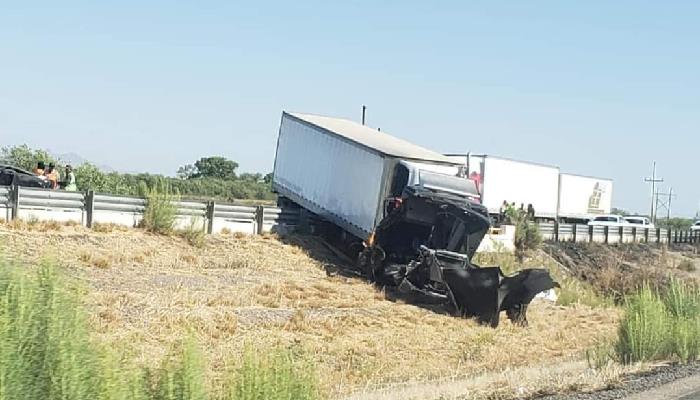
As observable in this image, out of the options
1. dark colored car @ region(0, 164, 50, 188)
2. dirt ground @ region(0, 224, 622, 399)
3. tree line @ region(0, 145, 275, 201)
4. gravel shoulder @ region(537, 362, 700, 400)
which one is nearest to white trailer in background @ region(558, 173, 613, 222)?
tree line @ region(0, 145, 275, 201)

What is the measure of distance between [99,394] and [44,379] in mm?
396

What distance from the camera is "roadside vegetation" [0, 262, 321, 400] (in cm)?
602

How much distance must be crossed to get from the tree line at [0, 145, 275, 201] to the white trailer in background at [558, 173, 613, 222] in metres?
19.9

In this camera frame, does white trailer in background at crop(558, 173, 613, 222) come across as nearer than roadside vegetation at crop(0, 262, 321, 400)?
No

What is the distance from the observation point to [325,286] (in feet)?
87.9

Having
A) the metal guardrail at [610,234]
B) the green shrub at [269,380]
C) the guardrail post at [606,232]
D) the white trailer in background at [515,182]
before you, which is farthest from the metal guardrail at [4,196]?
the guardrail post at [606,232]

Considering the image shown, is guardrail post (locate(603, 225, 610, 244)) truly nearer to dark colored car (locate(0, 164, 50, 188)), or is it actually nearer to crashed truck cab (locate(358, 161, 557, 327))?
crashed truck cab (locate(358, 161, 557, 327))

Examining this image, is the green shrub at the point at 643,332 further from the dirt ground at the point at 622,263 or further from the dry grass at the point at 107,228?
the dirt ground at the point at 622,263

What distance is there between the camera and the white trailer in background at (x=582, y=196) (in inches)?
2650

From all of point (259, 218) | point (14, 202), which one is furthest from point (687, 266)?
point (14, 202)

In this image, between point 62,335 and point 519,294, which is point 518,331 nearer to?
point 519,294

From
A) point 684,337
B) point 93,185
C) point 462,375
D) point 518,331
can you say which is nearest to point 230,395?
point 462,375

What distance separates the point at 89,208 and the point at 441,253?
9.18 meters

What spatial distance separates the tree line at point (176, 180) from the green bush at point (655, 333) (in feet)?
52.2
